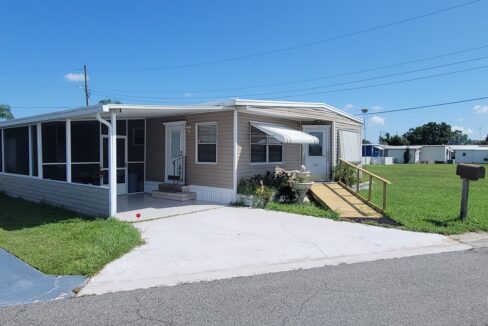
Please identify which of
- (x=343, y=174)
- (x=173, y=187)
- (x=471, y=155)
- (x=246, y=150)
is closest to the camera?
(x=246, y=150)

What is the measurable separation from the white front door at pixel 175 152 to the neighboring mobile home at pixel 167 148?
3 centimetres

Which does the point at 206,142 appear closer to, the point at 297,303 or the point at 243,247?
the point at 243,247

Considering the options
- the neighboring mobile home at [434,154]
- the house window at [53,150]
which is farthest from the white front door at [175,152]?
the neighboring mobile home at [434,154]

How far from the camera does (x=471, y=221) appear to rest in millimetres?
9281

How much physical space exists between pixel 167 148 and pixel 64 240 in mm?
6839

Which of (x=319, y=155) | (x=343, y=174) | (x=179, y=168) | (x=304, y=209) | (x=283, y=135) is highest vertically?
(x=283, y=135)

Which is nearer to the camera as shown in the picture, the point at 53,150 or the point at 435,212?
the point at 435,212

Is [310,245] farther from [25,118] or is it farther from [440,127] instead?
[440,127]

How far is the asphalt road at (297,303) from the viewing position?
4.01 metres

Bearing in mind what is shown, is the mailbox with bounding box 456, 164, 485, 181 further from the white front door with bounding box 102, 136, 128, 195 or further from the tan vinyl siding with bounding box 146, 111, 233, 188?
the white front door with bounding box 102, 136, 128, 195

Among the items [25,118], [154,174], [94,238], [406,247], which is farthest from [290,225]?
[25,118]

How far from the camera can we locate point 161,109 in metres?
10.3

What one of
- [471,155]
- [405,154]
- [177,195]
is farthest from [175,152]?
[471,155]

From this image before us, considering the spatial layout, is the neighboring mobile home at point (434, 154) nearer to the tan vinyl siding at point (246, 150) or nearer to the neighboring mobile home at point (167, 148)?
the neighboring mobile home at point (167, 148)
